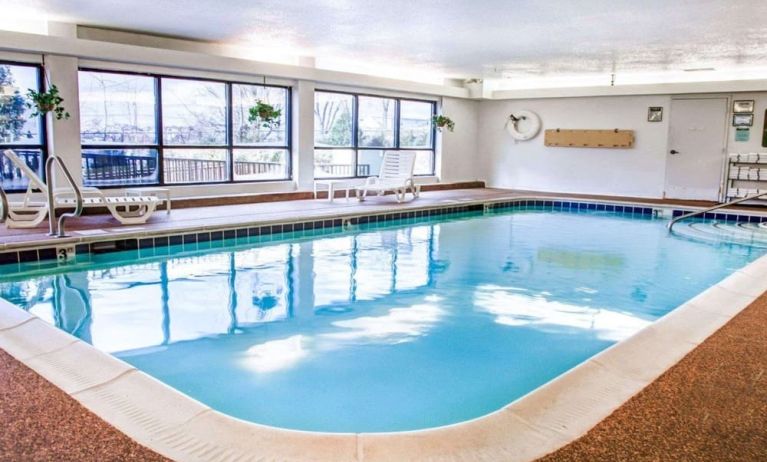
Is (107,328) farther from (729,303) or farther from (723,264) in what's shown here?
(723,264)

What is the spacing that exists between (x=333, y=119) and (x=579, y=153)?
5.20m

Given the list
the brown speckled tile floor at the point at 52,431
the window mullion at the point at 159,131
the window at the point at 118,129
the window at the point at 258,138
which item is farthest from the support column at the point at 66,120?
the brown speckled tile floor at the point at 52,431

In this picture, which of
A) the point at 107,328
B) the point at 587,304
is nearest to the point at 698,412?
the point at 587,304

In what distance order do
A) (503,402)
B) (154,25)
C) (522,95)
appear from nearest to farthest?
(503,402) → (154,25) → (522,95)

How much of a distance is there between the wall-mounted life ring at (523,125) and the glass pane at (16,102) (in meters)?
9.14

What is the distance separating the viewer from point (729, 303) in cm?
408

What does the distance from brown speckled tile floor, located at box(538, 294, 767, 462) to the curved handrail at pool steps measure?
7cm

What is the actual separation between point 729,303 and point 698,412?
6.75 feet

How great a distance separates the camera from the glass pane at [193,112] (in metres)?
8.99

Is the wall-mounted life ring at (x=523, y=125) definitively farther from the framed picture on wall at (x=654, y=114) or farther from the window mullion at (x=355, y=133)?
the window mullion at (x=355, y=133)

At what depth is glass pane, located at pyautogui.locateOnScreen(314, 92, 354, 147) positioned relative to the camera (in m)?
11.0

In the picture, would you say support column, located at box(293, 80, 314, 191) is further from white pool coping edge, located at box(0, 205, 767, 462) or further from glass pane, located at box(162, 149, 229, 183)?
white pool coping edge, located at box(0, 205, 767, 462)

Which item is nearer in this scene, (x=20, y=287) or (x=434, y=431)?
(x=434, y=431)

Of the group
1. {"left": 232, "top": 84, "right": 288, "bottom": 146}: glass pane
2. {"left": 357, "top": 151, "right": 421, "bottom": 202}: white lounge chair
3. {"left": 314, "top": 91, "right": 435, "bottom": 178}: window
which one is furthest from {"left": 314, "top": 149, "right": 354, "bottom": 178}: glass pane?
{"left": 232, "top": 84, "right": 288, "bottom": 146}: glass pane
